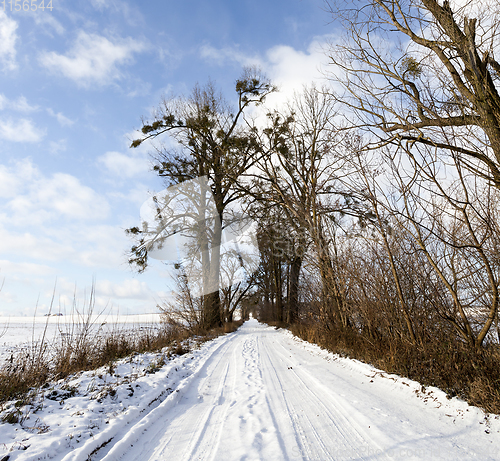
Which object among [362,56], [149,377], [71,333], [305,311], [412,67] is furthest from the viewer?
[305,311]

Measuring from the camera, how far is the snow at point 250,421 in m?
2.40

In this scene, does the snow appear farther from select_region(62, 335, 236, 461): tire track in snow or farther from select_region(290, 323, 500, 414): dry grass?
select_region(290, 323, 500, 414): dry grass

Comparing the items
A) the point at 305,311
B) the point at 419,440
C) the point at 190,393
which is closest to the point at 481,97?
the point at 419,440

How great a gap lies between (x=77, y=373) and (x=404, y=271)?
570 cm

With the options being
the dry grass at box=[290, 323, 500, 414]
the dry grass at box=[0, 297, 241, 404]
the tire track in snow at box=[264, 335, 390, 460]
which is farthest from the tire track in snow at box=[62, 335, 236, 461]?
the dry grass at box=[290, 323, 500, 414]

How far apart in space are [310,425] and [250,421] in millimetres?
603

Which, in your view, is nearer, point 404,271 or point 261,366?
point 404,271

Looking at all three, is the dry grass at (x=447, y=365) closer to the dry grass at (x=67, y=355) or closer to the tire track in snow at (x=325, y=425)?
the tire track in snow at (x=325, y=425)

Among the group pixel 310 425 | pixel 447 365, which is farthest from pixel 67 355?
pixel 447 365

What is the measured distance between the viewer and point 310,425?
2.89 m

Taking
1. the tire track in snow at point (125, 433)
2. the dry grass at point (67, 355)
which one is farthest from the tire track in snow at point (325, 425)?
the dry grass at point (67, 355)

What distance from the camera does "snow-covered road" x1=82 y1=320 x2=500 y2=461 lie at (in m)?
2.39

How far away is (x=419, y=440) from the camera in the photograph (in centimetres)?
254

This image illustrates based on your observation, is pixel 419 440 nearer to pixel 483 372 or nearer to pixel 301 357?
pixel 483 372
